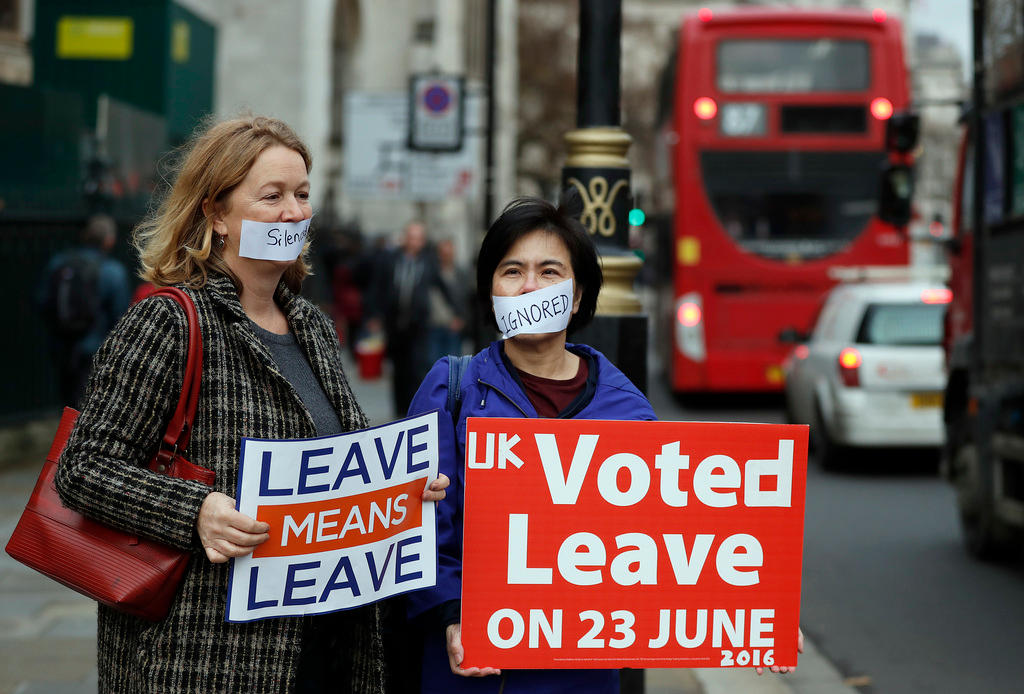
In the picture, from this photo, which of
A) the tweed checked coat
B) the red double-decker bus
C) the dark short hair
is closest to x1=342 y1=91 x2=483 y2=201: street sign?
the red double-decker bus

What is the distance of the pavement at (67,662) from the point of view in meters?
5.51

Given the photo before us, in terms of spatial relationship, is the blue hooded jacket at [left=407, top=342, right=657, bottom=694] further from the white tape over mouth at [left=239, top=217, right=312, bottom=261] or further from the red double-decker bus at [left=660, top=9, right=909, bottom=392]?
the red double-decker bus at [left=660, top=9, right=909, bottom=392]

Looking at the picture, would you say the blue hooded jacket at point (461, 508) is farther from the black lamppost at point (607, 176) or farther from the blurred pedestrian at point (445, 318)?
the blurred pedestrian at point (445, 318)

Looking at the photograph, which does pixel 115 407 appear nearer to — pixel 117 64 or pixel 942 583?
pixel 942 583

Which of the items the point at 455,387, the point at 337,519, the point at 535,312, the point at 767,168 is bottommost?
the point at 337,519

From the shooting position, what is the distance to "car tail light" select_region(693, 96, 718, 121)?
16.3 m

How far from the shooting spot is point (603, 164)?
4.78 m

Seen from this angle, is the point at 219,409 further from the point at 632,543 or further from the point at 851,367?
the point at 851,367

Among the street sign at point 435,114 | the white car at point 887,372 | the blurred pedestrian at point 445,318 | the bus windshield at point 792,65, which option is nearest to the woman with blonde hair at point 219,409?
the white car at point 887,372

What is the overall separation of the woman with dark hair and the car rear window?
30.8 feet

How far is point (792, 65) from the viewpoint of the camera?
1645cm

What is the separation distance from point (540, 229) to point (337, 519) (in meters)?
0.73

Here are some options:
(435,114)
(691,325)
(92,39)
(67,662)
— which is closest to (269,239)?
(67,662)

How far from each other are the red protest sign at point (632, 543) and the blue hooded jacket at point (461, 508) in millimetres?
61
